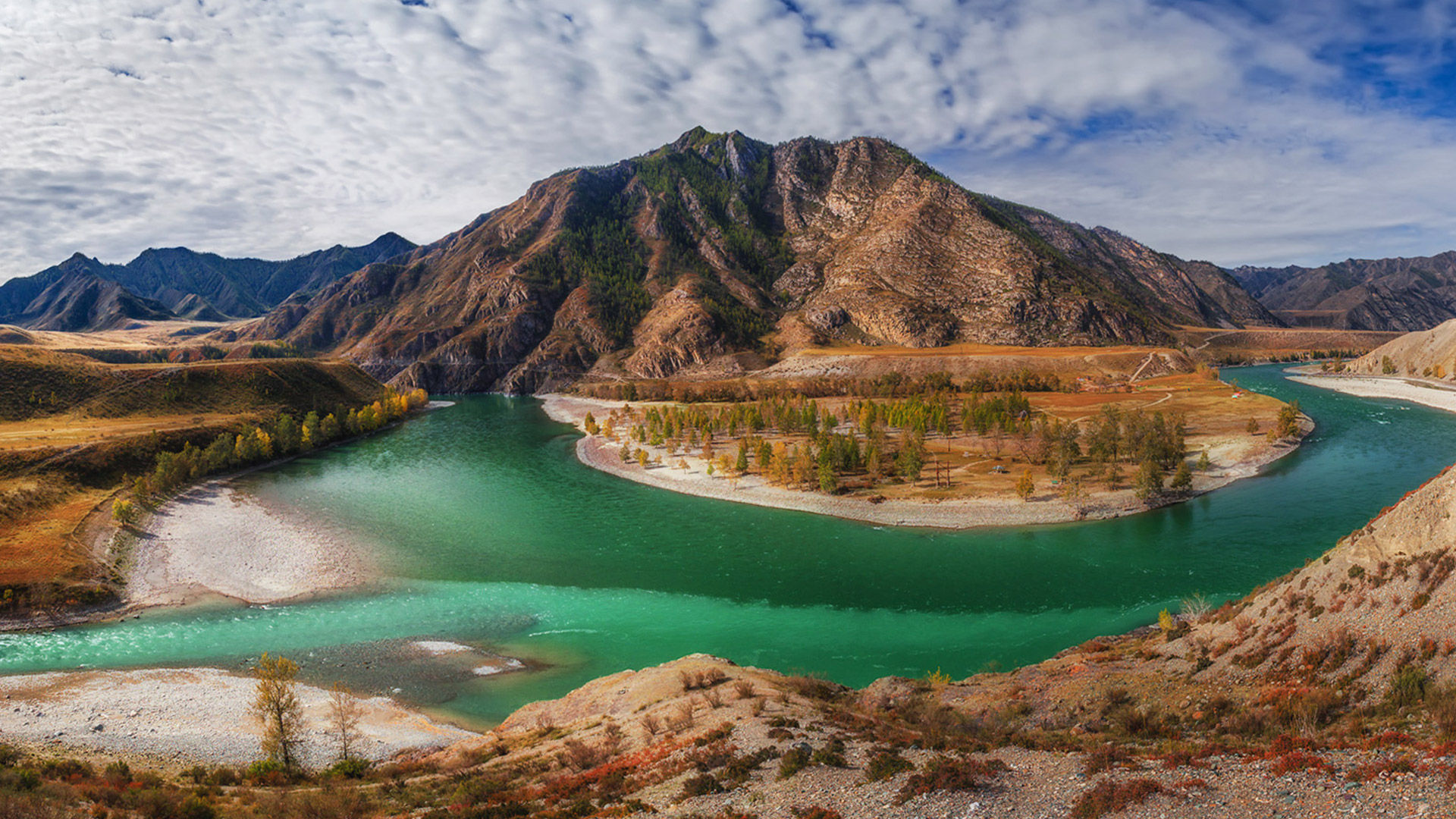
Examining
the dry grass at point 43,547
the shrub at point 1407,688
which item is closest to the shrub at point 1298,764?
the shrub at point 1407,688

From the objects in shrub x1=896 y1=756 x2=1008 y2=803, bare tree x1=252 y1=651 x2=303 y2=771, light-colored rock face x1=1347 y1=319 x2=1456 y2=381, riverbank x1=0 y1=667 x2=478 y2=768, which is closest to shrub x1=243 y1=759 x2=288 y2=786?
bare tree x1=252 y1=651 x2=303 y2=771

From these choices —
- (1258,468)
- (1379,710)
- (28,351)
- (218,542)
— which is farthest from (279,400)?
(1258,468)

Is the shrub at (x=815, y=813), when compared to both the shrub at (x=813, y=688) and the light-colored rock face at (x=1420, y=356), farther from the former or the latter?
the light-colored rock face at (x=1420, y=356)

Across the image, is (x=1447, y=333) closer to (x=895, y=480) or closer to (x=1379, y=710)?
(x=895, y=480)

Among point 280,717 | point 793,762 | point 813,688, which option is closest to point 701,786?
point 793,762

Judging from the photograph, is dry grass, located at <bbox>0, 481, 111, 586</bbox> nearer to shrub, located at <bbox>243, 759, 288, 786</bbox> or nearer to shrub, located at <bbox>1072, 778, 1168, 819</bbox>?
shrub, located at <bbox>243, 759, 288, 786</bbox>

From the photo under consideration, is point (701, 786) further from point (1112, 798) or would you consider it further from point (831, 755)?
point (1112, 798)
